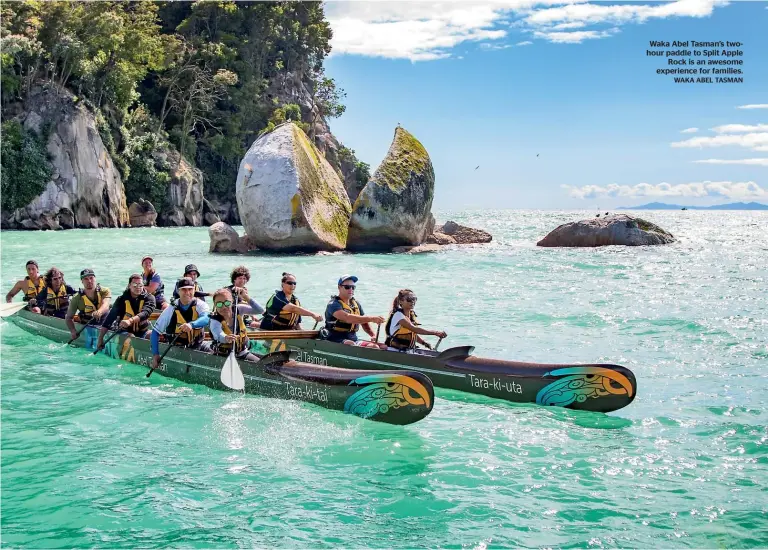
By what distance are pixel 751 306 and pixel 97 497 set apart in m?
15.7

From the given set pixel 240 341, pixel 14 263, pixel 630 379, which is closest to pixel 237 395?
pixel 240 341

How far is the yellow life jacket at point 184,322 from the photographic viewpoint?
1104 centimetres

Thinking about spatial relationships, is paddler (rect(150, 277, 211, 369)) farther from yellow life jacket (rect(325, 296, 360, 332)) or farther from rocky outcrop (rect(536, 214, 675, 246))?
rocky outcrop (rect(536, 214, 675, 246))

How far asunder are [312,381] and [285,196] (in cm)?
1668

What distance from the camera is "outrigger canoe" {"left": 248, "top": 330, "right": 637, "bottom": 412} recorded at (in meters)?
9.27

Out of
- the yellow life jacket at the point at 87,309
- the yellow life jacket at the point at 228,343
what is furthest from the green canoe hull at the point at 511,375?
the yellow life jacket at the point at 87,309

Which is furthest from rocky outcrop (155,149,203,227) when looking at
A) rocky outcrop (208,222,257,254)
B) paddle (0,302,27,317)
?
paddle (0,302,27,317)

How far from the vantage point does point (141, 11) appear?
4566 cm

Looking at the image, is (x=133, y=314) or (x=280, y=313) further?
(x=133, y=314)

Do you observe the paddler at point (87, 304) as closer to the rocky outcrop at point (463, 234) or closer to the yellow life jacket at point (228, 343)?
the yellow life jacket at point (228, 343)

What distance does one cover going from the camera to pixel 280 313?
11875 millimetres

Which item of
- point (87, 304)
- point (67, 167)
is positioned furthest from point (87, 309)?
point (67, 167)

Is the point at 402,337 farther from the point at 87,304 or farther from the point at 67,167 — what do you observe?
the point at 67,167

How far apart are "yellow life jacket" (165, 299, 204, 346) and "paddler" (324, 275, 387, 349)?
6.61ft
